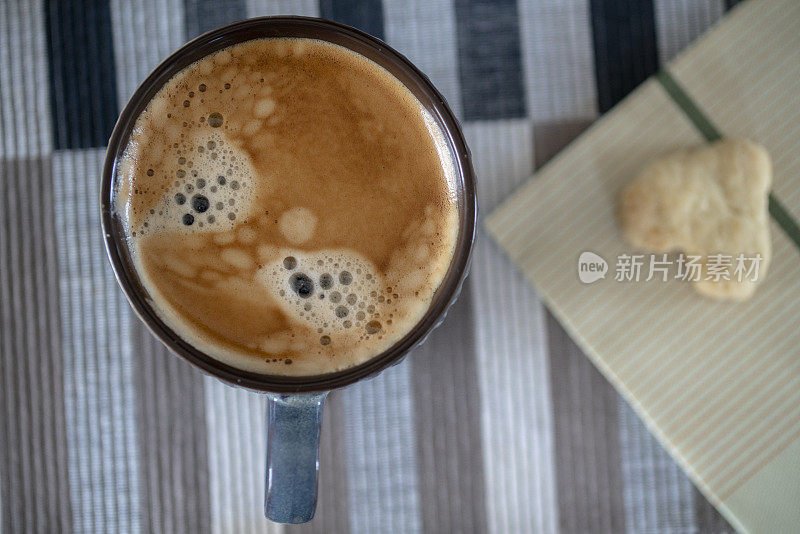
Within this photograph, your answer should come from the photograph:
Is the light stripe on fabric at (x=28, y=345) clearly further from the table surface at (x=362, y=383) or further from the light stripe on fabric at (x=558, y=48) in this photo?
the light stripe on fabric at (x=558, y=48)

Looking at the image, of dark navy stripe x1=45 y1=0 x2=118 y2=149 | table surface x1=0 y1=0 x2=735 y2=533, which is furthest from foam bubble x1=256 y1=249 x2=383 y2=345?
dark navy stripe x1=45 y1=0 x2=118 y2=149

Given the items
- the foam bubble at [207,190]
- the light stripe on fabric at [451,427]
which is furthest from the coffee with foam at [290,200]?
the light stripe on fabric at [451,427]

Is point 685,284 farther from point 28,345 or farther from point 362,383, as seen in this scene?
point 28,345

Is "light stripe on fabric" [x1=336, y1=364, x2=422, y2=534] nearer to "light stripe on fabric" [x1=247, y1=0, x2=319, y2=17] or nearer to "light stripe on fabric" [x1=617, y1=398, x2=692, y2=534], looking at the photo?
"light stripe on fabric" [x1=617, y1=398, x2=692, y2=534]

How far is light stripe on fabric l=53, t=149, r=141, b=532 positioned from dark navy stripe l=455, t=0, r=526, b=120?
0.34 meters

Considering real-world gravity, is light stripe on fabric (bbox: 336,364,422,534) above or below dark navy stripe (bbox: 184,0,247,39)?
below

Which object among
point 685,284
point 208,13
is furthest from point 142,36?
point 685,284

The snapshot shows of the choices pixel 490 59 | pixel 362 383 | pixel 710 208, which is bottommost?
pixel 362 383

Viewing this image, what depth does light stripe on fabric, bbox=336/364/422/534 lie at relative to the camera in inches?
22.9

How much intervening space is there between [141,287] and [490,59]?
0.35 m

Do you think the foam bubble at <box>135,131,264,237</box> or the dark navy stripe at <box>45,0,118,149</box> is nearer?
the foam bubble at <box>135,131,264,237</box>

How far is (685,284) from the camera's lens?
0.56 m

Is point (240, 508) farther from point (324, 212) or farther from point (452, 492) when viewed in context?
point (324, 212)

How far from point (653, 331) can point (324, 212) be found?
12.2 inches
